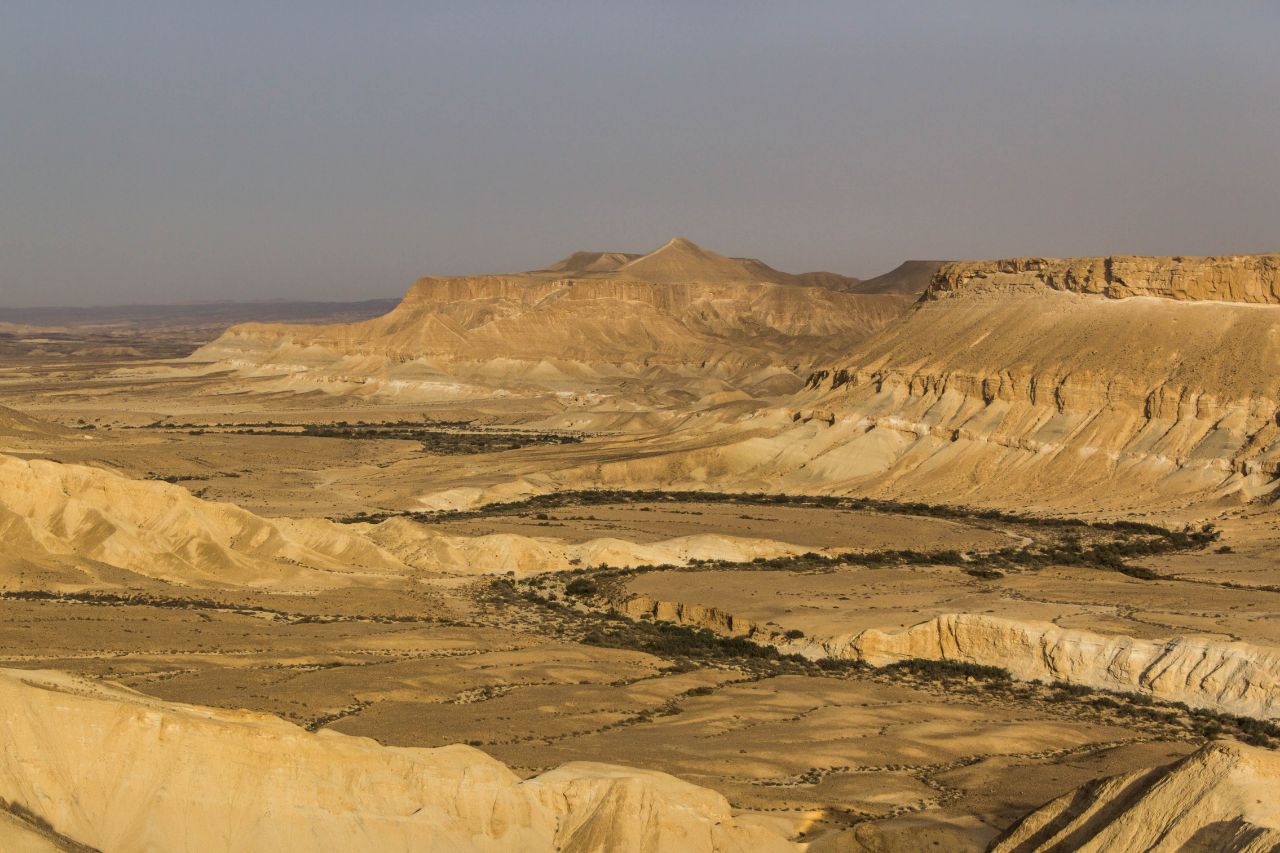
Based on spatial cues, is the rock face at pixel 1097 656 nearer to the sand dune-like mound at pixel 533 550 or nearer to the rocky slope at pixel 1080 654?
the rocky slope at pixel 1080 654

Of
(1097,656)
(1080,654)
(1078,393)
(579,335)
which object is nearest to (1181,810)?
(1097,656)

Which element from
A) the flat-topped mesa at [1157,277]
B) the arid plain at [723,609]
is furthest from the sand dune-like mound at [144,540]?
the flat-topped mesa at [1157,277]

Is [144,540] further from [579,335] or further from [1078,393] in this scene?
[579,335]

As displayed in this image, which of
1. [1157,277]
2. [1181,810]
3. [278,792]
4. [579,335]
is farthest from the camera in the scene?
[579,335]

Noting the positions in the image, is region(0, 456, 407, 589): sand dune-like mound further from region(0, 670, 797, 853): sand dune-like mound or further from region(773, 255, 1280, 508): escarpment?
region(773, 255, 1280, 508): escarpment

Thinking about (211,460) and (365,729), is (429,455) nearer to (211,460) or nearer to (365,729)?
(211,460)

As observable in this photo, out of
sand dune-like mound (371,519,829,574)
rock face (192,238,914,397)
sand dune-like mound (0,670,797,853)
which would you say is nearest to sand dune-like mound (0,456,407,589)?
sand dune-like mound (371,519,829,574)

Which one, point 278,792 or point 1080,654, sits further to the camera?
point 1080,654
